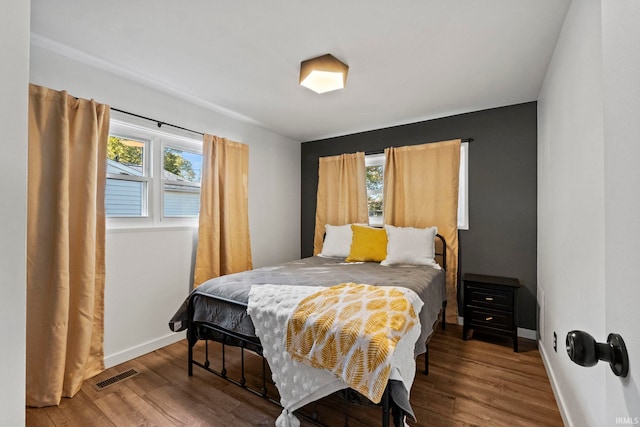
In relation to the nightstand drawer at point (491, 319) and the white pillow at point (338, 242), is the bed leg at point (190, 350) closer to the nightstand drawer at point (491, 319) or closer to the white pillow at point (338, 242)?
the white pillow at point (338, 242)

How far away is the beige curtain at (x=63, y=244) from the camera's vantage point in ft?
6.14

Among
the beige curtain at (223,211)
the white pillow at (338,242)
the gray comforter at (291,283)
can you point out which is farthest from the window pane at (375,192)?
the beige curtain at (223,211)

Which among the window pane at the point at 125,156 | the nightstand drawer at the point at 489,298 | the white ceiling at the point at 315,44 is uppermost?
the white ceiling at the point at 315,44

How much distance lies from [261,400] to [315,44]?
7.98 ft

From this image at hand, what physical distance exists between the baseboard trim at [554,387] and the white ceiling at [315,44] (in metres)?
2.29

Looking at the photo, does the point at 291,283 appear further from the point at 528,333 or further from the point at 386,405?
the point at 528,333

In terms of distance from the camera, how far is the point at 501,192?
3059 mm

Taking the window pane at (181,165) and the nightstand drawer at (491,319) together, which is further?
the window pane at (181,165)

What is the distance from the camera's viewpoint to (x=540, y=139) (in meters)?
2.65

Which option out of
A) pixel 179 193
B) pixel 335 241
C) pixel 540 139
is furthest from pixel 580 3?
Result: pixel 179 193

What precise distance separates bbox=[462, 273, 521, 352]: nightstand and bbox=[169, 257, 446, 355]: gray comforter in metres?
0.33

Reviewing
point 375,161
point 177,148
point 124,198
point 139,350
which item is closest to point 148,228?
point 124,198

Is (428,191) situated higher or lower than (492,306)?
higher

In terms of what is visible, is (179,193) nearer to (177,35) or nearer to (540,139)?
(177,35)
